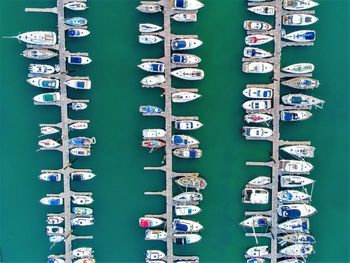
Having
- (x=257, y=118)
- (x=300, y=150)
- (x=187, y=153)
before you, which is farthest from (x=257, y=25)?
(x=187, y=153)

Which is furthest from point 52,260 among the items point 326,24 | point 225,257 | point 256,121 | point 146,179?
point 326,24

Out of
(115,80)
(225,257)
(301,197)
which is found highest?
(115,80)

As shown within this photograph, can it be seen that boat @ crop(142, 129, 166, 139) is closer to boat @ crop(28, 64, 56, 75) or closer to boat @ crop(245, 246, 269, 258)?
boat @ crop(28, 64, 56, 75)

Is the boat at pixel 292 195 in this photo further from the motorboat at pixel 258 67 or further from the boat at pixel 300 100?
the motorboat at pixel 258 67

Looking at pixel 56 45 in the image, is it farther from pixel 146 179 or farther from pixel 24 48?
pixel 146 179

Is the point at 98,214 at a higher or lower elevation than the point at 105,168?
lower

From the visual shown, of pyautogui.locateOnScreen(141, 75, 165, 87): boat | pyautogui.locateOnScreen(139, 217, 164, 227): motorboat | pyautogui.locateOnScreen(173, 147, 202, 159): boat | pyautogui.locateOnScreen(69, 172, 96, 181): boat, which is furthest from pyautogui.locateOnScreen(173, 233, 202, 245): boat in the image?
pyautogui.locateOnScreen(141, 75, 165, 87): boat

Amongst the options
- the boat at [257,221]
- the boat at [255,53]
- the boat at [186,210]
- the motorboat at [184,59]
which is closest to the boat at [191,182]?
the boat at [186,210]
